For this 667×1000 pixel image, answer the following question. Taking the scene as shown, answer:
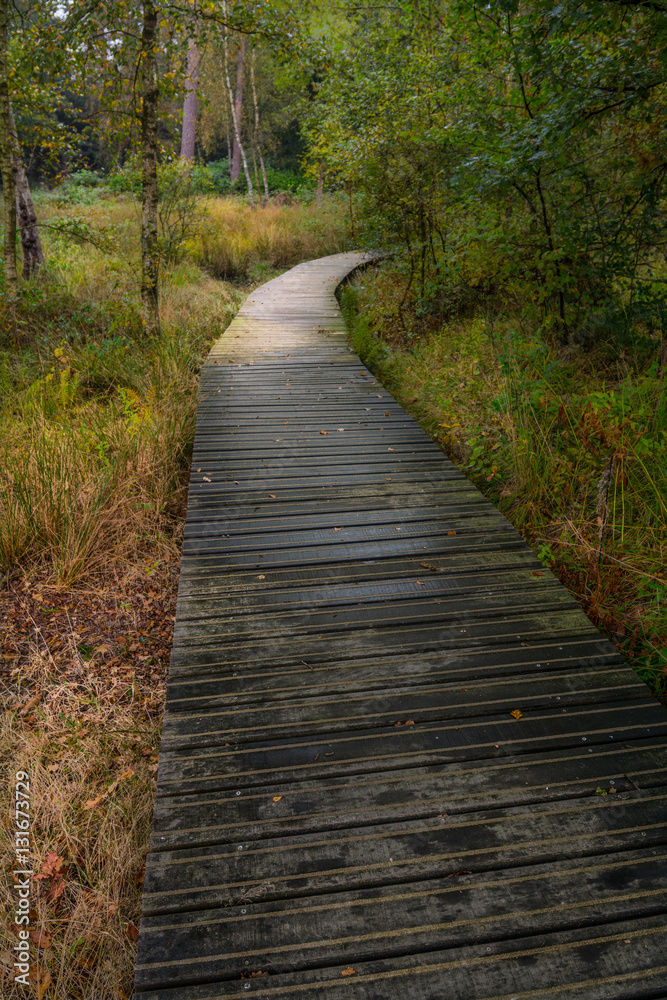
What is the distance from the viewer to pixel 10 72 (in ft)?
18.5

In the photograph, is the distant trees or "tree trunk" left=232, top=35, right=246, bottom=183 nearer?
the distant trees

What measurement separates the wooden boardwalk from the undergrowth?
0.93 feet

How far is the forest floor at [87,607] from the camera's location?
1.71m

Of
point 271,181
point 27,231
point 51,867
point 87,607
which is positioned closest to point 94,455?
point 87,607

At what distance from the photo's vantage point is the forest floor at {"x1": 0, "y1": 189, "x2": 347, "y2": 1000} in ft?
5.61

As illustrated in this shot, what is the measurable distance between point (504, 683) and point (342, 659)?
1.95ft

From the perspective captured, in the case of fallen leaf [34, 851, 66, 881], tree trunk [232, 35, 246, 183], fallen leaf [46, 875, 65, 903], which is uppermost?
tree trunk [232, 35, 246, 183]

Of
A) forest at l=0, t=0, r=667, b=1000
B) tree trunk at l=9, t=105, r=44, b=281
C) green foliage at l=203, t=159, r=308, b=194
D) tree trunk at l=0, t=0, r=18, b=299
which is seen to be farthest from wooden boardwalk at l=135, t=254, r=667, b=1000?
green foliage at l=203, t=159, r=308, b=194

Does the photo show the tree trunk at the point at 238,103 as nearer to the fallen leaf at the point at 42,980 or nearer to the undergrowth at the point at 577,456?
the undergrowth at the point at 577,456

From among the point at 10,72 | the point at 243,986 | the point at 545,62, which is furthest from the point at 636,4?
the point at 10,72

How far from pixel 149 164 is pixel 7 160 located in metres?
1.42

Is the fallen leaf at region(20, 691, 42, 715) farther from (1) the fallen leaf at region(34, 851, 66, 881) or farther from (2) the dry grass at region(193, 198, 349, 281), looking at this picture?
(2) the dry grass at region(193, 198, 349, 281)

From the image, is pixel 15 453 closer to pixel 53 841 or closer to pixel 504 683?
pixel 53 841

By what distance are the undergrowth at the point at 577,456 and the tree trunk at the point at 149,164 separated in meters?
3.07
